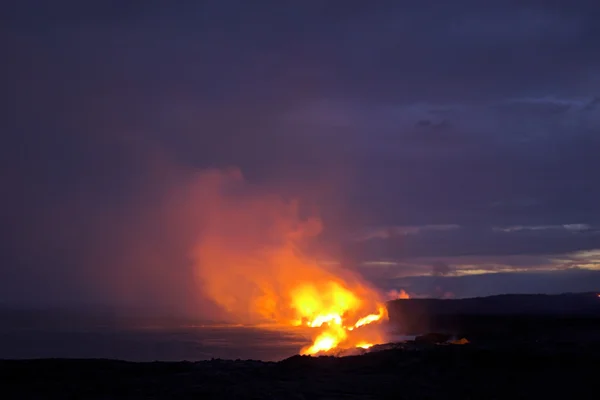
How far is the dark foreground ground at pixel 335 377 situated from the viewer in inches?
1187

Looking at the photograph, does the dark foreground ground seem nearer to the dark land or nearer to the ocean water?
the dark land

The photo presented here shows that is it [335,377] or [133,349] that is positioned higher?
[335,377]

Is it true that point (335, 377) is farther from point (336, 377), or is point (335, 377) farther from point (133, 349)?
point (133, 349)

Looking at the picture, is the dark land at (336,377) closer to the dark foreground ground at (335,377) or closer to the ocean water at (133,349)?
the dark foreground ground at (335,377)

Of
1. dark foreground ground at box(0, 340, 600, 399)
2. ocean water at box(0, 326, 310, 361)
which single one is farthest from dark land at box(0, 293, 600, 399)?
ocean water at box(0, 326, 310, 361)

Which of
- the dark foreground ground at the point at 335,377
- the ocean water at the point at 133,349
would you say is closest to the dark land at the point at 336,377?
the dark foreground ground at the point at 335,377

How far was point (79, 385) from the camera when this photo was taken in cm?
3212

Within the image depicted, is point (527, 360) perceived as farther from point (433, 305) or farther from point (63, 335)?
point (433, 305)

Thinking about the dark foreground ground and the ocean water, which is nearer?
the dark foreground ground

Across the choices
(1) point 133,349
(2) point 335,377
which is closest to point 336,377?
(2) point 335,377

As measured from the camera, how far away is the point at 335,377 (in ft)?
114

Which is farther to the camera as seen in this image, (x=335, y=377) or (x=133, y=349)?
(x=133, y=349)

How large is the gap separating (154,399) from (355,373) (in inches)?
481

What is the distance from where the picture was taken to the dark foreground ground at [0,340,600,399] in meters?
30.1
